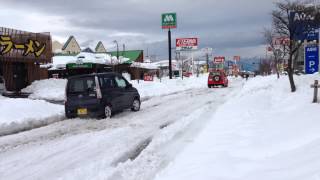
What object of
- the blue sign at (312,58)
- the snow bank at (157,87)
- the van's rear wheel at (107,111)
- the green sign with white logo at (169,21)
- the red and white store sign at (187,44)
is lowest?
the snow bank at (157,87)

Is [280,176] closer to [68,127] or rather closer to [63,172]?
[63,172]

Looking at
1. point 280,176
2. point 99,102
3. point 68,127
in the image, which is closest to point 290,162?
point 280,176

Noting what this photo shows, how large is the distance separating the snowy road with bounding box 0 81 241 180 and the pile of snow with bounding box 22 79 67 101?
17.6 metres

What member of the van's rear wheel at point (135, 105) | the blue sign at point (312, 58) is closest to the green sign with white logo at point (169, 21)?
the van's rear wheel at point (135, 105)

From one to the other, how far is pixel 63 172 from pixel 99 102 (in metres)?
8.79

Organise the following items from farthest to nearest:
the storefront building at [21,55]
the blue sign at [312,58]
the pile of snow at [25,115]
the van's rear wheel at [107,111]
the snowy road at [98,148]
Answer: the storefront building at [21,55], the blue sign at [312,58], the van's rear wheel at [107,111], the pile of snow at [25,115], the snowy road at [98,148]

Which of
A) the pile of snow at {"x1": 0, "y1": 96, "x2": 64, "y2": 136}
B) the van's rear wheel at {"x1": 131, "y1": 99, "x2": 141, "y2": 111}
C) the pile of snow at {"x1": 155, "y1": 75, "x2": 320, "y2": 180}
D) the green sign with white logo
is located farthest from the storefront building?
the green sign with white logo

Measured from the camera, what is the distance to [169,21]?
67.1 m

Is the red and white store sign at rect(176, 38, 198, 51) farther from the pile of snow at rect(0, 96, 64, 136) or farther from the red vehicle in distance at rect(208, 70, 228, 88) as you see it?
the pile of snow at rect(0, 96, 64, 136)

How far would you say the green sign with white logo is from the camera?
66.8 meters

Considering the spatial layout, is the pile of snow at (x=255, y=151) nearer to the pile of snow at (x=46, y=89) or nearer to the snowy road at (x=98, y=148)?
the snowy road at (x=98, y=148)

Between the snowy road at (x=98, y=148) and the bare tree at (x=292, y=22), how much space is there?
330 inches

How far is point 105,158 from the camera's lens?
379 inches

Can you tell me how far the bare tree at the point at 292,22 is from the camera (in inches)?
875
